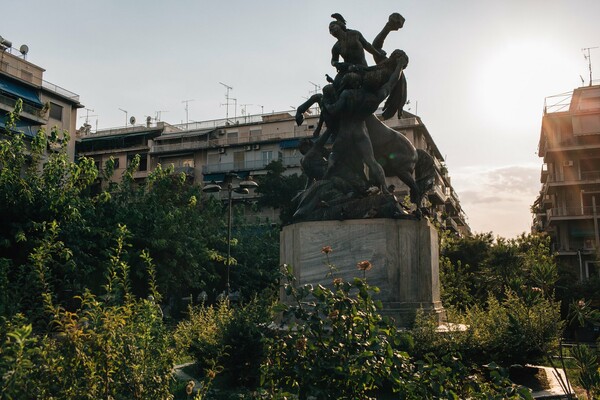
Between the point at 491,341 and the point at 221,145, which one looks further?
the point at 221,145

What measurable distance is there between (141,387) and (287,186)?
39.4 metres

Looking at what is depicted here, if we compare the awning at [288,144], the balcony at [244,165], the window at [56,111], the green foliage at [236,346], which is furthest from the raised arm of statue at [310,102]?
the window at [56,111]

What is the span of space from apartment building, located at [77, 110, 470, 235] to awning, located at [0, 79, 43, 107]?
12.8 metres

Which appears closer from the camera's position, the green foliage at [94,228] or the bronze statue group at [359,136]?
the bronze statue group at [359,136]

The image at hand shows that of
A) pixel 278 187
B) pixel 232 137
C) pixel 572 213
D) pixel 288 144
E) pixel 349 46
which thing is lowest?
pixel 349 46

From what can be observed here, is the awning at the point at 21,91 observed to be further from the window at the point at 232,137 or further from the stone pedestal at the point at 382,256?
the stone pedestal at the point at 382,256

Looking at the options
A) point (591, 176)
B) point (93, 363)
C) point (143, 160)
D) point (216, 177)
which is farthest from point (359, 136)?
point (143, 160)

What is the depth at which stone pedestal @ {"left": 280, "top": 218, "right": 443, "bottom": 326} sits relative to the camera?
28.6 ft

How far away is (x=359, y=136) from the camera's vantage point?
9.81m

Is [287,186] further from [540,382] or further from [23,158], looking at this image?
[540,382]

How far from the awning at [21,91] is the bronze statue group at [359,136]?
3643cm

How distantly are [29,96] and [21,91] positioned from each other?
639 mm

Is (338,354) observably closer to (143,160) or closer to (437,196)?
(437,196)

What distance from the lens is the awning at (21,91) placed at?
1592 inches
